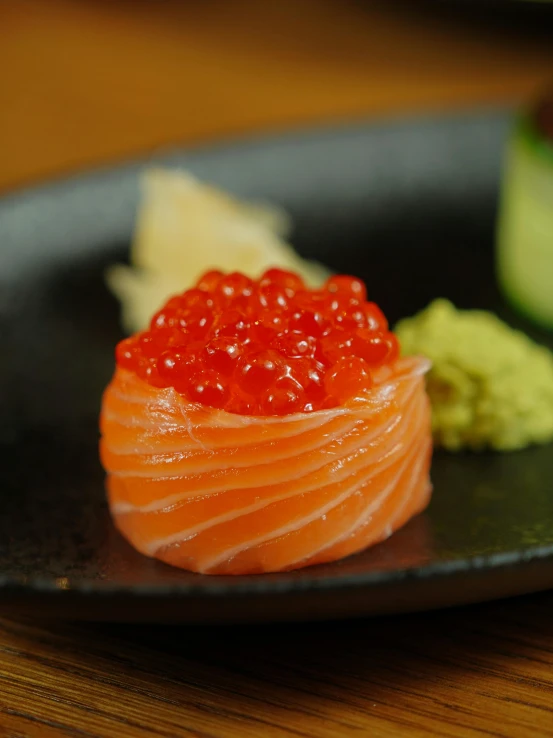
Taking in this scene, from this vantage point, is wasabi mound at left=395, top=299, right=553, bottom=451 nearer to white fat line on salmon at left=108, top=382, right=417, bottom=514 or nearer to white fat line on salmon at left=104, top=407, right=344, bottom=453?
white fat line on salmon at left=108, top=382, right=417, bottom=514

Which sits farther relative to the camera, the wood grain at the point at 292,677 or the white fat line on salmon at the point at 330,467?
the white fat line on salmon at the point at 330,467

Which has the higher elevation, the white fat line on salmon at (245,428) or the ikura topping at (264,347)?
the ikura topping at (264,347)

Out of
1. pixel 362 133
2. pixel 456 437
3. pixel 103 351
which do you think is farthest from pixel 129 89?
pixel 456 437

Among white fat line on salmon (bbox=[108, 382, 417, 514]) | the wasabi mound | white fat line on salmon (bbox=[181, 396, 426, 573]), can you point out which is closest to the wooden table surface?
white fat line on salmon (bbox=[181, 396, 426, 573])

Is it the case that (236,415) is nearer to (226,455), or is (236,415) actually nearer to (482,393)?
(226,455)

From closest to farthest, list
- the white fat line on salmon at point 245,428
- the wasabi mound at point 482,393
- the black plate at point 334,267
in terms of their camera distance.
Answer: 1. the black plate at point 334,267
2. the white fat line on salmon at point 245,428
3. the wasabi mound at point 482,393

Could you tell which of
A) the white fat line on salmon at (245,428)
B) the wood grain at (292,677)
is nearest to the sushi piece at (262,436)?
the white fat line on salmon at (245,428)

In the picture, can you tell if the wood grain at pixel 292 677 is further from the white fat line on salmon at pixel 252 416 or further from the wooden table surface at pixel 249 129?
the white fat line on salmon at pixel 252 416

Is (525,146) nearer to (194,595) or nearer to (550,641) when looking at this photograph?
(550,641)
